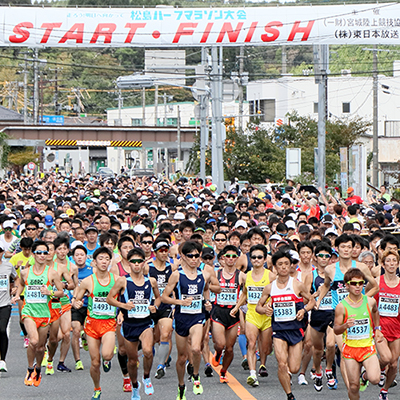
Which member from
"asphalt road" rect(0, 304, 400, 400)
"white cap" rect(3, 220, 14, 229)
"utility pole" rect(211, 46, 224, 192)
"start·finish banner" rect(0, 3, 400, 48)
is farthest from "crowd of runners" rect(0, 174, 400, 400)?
"utility pole" rect(211, 46, 224, 192)

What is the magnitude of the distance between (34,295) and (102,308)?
1.15 meters

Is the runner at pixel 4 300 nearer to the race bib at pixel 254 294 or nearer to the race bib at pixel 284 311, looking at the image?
the race bib at pixel 254 294

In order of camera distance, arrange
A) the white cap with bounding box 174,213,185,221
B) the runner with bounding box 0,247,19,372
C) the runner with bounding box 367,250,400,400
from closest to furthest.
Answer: the runner with bounding box 367,250,400,400 < the runner with bounding box 0,247,19,372 < the white cap with bounding box 174,213,185,221

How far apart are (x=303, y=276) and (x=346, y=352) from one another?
237cm

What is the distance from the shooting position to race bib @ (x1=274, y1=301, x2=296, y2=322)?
941 centimetres

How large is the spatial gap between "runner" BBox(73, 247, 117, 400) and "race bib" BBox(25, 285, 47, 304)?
2.18 feet

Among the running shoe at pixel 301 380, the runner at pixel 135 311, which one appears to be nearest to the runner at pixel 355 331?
the running shoe at pixel 301 380

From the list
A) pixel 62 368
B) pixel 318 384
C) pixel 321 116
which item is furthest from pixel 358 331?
pixel 321 116

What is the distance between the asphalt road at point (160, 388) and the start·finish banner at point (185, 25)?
20.8 m

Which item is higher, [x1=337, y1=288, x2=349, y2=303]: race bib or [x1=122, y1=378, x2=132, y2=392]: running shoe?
[x1=337, y1=288, x2=349, y2=303]: race bib

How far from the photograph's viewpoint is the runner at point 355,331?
8406 mm

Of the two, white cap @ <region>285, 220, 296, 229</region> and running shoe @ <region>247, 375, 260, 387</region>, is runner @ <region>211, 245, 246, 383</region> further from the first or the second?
white cap @ <region>285, 220, 296, 229</region>

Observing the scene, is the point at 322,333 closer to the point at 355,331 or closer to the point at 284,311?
the point at 284,311

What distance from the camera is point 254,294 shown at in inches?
408
